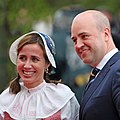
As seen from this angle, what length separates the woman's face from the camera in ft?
15.5

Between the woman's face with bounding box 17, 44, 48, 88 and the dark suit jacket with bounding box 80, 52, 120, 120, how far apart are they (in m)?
0.45

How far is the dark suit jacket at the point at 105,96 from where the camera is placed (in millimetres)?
4238

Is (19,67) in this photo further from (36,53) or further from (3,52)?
(3,52)

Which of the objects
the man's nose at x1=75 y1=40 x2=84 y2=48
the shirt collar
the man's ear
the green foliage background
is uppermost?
the green foliage background

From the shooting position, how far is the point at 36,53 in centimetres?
475

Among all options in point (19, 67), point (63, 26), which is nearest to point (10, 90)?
point (19, 67)

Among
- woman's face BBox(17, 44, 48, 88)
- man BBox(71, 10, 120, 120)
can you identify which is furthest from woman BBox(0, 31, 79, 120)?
man BBox(71, 10, 120, 120)

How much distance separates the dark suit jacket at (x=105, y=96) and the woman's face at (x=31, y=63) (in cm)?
45

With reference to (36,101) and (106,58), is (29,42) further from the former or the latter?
(106,58)

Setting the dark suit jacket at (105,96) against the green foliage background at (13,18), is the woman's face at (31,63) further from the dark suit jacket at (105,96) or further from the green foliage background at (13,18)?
the green foliage background at (13,18)

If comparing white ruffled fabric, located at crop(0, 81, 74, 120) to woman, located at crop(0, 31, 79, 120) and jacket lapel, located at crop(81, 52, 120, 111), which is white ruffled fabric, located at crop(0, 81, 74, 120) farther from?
jacket lapel, located at crop(81, 52, 120, 111)

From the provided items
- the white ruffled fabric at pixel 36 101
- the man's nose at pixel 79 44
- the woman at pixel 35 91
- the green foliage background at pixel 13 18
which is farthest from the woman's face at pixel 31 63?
the green foliage background at pixel 13 18

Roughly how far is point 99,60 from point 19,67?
64cm

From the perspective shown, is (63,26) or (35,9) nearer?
(35,9)
